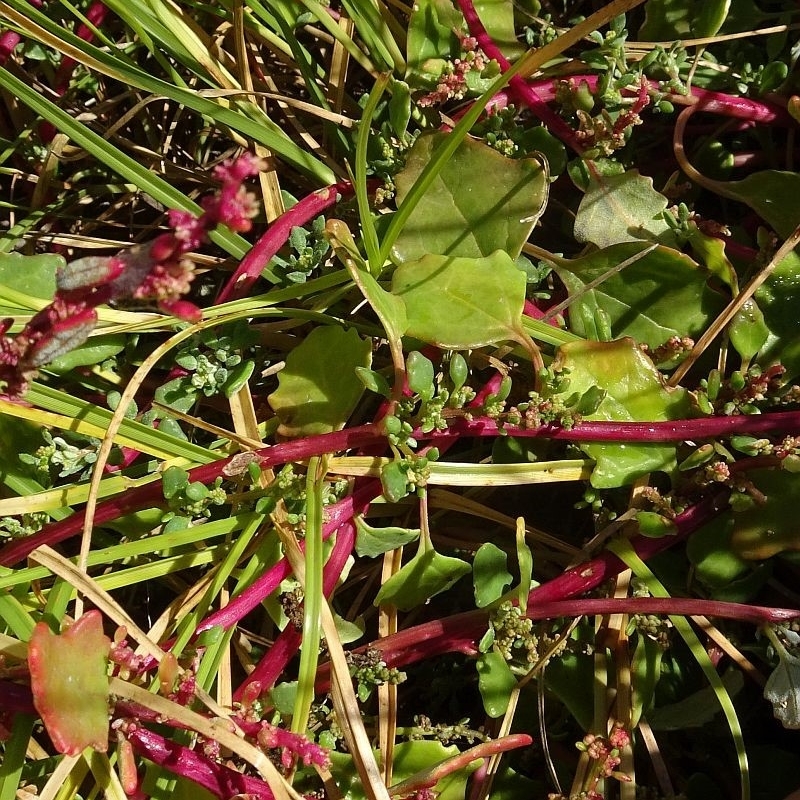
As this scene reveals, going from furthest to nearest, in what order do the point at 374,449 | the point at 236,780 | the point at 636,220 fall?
the point at 636,220 < the point at 374,449 < the point at 236,780

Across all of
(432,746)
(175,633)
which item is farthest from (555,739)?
(175,633)

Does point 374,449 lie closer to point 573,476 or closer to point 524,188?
point 573,476

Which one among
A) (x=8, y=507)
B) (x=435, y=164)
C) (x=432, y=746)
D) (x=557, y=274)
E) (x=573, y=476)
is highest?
(x=435, y=164)

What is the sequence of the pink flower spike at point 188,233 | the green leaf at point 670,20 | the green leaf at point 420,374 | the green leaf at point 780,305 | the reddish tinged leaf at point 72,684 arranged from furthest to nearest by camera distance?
the green leaf at point 670,20
the green leaf at point 780,305
the green leaf at point 420,374
the reddish tinged leaf at point 72,684
the pink flower spike at point 188,233

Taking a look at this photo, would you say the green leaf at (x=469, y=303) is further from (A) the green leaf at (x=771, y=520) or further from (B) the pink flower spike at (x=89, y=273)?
(B) the pink flower spike at (x=89, y=273)

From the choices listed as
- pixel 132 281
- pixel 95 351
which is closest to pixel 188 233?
pixel 132 281

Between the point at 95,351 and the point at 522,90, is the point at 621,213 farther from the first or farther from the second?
the point at 95,351

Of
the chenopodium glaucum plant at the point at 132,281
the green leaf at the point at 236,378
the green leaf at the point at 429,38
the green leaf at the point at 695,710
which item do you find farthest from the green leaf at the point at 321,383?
the green leaf at the point at 695,710
